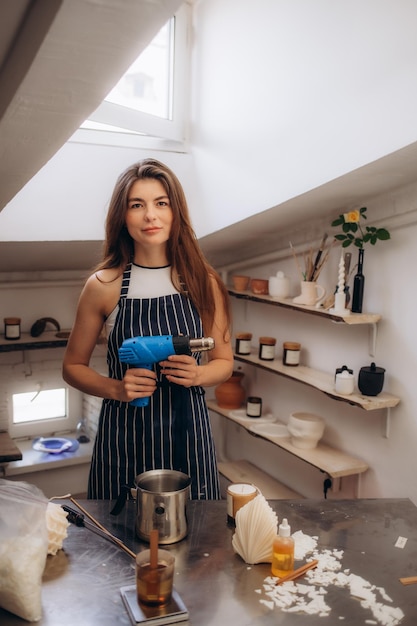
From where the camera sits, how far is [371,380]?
258cm

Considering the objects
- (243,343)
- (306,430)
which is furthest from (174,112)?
(306,430)

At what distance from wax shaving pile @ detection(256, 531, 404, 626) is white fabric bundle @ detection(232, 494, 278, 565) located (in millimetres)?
62

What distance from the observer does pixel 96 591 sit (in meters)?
1.23

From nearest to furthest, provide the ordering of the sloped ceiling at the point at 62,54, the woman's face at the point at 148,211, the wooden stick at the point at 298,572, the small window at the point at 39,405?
the sloped ceiling at the point at 62,54 < the wooden stick at the point at 298,572 < the woman's face at the point at 148,211 < the small window at the point at 39,405

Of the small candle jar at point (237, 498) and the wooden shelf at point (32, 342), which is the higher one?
the wooden shelf at point (32, 342)

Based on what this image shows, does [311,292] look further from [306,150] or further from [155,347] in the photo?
[155,347]

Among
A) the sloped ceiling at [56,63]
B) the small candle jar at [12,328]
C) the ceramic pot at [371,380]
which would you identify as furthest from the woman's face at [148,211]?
the small candle jar at [12,328]

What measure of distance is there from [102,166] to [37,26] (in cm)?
187

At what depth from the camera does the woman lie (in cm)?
184

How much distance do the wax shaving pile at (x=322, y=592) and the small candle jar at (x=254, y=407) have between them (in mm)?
2037

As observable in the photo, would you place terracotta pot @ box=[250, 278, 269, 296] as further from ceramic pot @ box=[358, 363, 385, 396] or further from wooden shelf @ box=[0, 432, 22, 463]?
A: wooden shelf @ box=[0, 432, 22, 463]

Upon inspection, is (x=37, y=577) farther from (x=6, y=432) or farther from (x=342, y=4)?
(x=6, y=432)

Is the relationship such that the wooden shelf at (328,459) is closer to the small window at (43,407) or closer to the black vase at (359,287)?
the black vase at (359,287)

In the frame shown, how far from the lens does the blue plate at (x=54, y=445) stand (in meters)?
3.60
